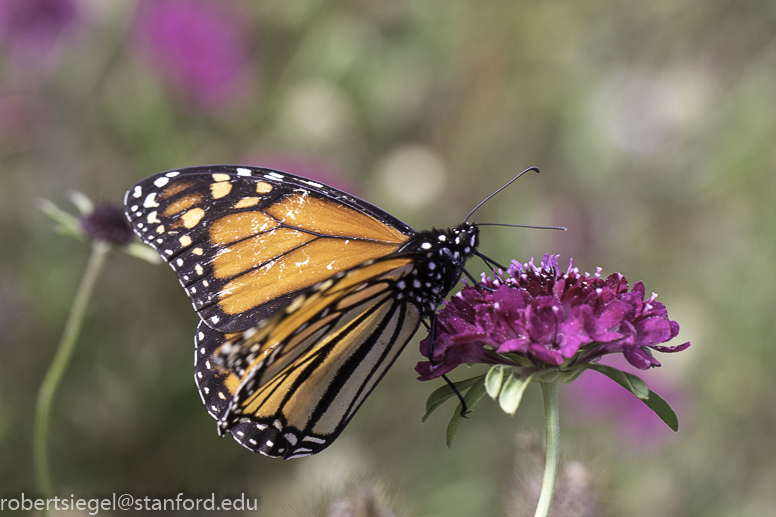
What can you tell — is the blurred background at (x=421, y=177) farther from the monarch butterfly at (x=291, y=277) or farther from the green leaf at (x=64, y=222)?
the green leaf at (x=64, y=222)

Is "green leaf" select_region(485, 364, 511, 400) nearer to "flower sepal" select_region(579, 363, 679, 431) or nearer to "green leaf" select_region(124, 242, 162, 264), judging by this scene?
"flower sepal" select_region(579, 363, 679, 431)

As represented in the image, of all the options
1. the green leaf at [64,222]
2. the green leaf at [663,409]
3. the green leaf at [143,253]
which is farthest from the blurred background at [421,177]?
the green leaf at [663,409]

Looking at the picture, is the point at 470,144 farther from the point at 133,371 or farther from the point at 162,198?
the point at 162,198

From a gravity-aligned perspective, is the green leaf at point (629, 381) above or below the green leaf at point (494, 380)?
above

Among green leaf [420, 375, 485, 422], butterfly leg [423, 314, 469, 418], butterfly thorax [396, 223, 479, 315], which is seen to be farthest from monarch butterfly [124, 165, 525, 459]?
green leaf [420, 375, 485, 422]

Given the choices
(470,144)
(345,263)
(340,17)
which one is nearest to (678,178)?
(470,144)

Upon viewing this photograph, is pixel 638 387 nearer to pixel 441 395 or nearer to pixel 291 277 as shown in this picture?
pixel 441 395

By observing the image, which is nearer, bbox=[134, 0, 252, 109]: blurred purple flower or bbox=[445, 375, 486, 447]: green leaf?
bbox=[445, 375, 486, 447]: green leaf
